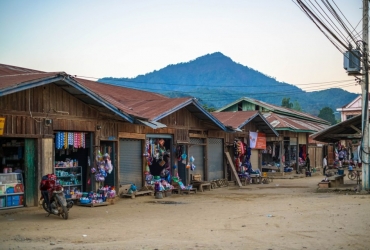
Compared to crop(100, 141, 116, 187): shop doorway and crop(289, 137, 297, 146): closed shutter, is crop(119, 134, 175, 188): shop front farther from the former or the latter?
crop(289, 137, 297, 146): closed shutter

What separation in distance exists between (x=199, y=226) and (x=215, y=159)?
535 inches

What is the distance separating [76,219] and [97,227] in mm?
1626

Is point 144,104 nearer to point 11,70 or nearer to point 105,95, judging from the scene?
point 105,95

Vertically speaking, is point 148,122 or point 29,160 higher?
point 148,122

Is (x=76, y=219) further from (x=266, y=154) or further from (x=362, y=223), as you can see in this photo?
(x=266, y=154)

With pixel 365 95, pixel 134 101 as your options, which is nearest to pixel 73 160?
pixel 134 101

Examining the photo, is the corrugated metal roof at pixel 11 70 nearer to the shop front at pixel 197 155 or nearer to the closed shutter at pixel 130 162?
the closed shutter at pixel 130 162

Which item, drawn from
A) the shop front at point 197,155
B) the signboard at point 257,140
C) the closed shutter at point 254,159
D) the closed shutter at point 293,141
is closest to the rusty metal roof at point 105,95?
the shop front at point 197,155

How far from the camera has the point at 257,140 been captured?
2825 cm

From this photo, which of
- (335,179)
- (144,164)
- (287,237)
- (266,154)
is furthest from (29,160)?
(266,154)

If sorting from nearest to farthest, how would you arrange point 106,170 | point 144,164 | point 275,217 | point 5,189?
point 275,217, point 5,189, point 106,170, point 144,164

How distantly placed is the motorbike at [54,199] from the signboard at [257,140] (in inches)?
645

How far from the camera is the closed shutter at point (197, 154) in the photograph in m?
22.4

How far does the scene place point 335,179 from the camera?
2227cm
